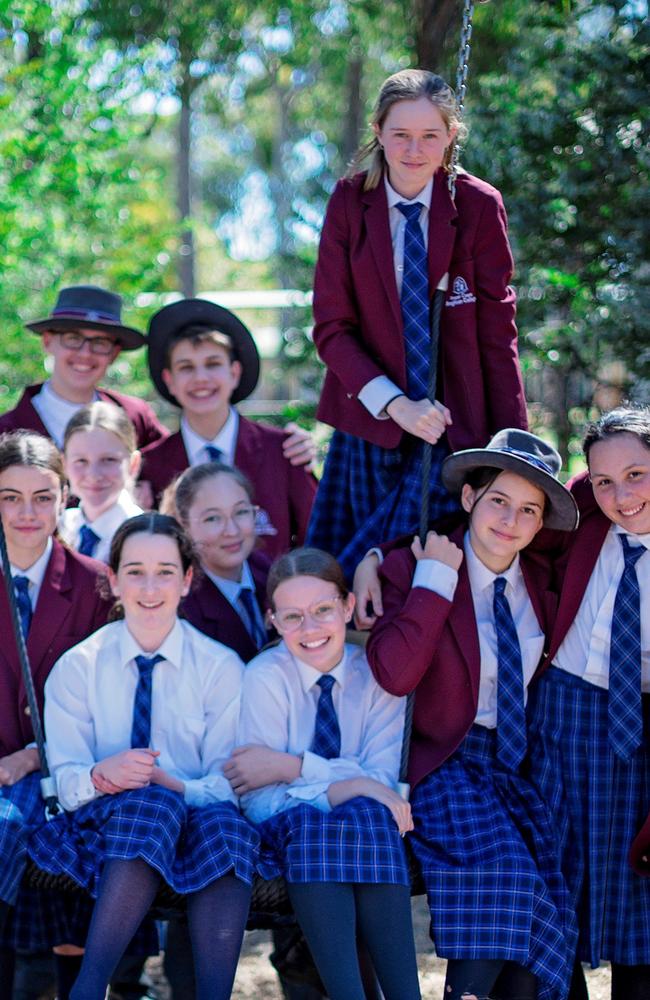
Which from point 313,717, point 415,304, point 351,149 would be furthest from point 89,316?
point 351,149

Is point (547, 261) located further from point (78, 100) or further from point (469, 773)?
point (78, 100)

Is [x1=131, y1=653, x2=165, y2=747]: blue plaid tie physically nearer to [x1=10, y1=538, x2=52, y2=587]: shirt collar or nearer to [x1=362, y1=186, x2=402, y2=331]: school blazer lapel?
[x1=10, y1=538, x2=52, y2=587]: shirt collar

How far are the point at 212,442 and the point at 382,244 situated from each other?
1.17 metres

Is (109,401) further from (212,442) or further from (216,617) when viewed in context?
(216,617)

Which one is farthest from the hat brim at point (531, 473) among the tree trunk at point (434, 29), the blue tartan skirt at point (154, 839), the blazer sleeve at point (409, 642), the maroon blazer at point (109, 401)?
the tree trunk at point (434, 29)

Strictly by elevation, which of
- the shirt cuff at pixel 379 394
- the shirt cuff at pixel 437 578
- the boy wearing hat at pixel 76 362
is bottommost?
the shirt cuff at pixel 437 578

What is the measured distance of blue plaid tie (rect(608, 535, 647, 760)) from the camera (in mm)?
3271

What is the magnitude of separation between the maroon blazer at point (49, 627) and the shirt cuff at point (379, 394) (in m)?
0.90

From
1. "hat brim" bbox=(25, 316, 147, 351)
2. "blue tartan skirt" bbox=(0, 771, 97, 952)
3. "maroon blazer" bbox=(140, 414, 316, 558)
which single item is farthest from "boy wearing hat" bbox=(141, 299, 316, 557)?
"blue tartan skirt" bbox=(0, 771, 97, 952)

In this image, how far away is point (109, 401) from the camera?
4801 millimetres

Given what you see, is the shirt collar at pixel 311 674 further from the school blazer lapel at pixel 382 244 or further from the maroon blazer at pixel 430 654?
the school blazer lapel at pixel 382 244

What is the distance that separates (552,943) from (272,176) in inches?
982

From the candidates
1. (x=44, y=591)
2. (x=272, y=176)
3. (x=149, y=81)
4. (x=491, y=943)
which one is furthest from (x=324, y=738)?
(x=272, y=176)

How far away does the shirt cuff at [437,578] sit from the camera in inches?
132
